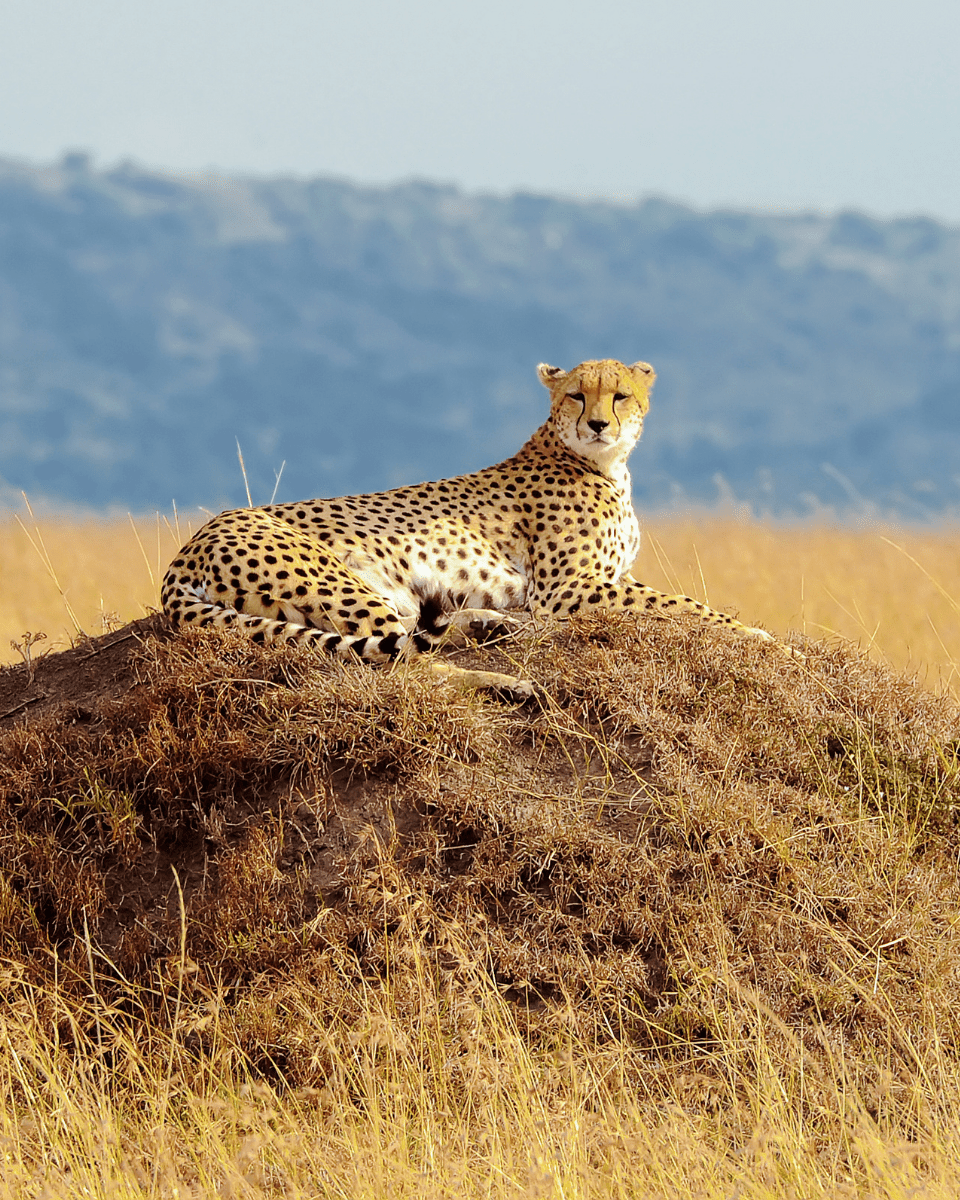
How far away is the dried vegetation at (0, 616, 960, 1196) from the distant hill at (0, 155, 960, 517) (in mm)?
85012

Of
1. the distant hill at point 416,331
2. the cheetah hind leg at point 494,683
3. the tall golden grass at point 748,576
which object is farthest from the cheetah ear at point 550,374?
the distant hill at point 416,331

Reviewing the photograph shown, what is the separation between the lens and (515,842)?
13.1 ft

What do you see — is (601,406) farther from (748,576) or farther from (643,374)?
(748,576)

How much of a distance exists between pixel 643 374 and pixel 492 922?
253cm

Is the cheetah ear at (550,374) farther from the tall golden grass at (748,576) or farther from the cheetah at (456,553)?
the tall golden grass at (748,576)

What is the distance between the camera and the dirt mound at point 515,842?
12.4ft

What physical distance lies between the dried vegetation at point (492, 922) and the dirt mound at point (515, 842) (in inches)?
0.4

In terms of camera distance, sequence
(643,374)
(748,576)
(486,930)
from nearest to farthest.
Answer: (486,930) < (643,374) < (748,576)

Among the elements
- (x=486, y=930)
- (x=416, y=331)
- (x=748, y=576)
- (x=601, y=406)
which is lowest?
(x=486, y=930)

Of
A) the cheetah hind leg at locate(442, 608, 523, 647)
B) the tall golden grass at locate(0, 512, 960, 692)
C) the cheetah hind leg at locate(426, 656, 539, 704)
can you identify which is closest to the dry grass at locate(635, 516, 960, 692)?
the tall golden grass at locate(0, 512, 960, 692)

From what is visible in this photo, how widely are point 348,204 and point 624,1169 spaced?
154 m

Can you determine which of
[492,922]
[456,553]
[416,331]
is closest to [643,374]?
[456,553]

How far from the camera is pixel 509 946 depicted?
3828mm

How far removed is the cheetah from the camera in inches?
182
